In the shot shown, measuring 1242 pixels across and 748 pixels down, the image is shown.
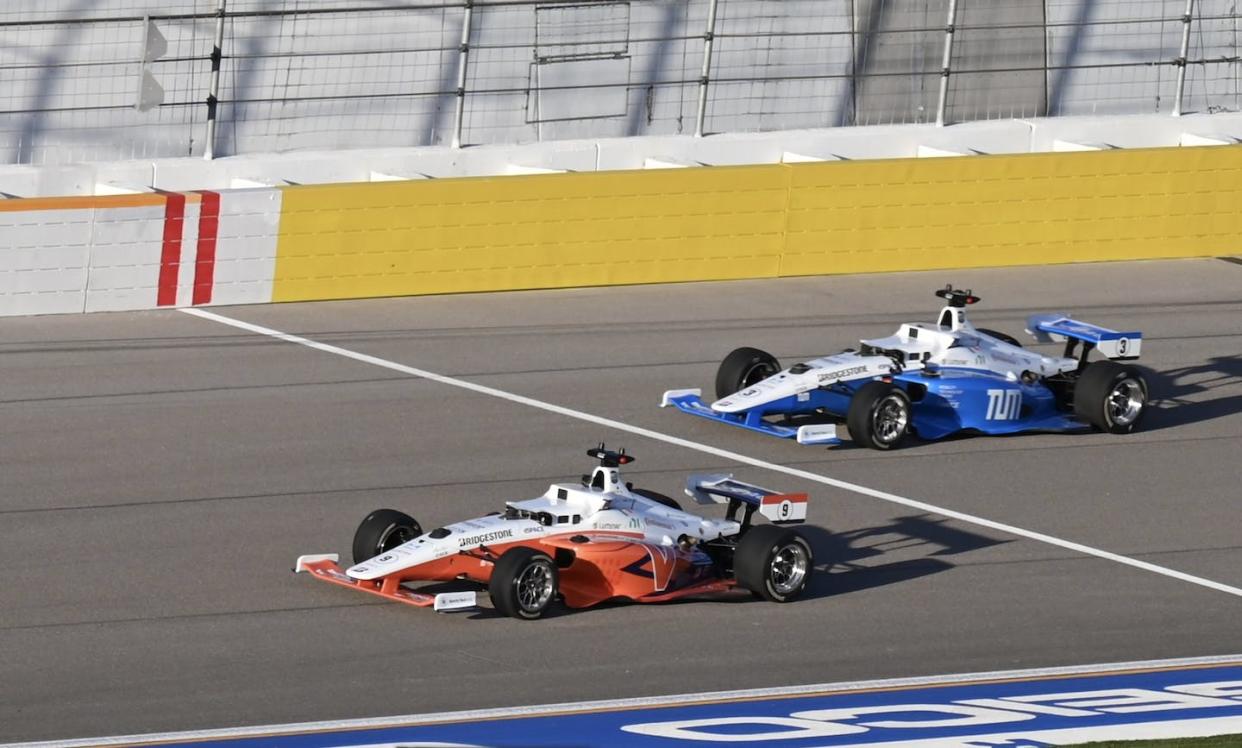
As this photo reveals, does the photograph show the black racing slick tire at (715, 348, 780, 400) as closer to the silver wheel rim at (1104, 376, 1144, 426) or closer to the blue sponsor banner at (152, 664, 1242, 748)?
the silver wheel rim at (1104, 376, 1144, 426)

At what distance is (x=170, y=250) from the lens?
19906 millimetres

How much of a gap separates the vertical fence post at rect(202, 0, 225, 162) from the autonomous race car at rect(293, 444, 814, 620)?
9551 millimetres

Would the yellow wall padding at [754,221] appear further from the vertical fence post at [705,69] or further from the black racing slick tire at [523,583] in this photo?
the black racing slick tire at [523,583]

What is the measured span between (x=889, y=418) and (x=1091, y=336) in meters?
1.98

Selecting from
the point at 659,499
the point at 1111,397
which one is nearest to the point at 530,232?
the point at 1111,397

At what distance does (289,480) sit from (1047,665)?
5672mm

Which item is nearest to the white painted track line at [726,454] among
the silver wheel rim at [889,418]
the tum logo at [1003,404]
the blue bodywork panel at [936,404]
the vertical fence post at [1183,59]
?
the blue bodywork panel at [936,404]

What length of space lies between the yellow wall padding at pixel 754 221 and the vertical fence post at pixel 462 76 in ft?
6.84

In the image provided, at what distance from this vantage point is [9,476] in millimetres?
15016

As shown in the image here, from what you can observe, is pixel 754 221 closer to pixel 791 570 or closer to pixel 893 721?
pixel 791 570

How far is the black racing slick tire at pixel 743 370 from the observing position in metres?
17.1

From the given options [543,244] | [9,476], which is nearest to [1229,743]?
[9,476]

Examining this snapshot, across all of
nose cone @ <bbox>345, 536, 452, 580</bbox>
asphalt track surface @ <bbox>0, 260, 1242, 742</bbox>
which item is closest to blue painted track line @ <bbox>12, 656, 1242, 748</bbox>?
asphalt track surface @ <bbox>0, 260, 1242, 742</bbox>

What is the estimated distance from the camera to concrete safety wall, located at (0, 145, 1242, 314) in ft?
64.5
